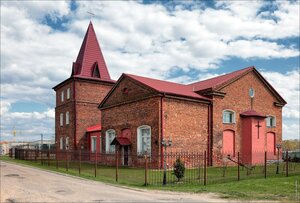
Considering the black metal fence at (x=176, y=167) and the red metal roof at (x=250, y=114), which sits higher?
the red metal roof at (x=250, y=114)

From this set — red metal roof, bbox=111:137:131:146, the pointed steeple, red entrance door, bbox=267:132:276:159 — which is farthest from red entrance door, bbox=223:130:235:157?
the pointed steeple

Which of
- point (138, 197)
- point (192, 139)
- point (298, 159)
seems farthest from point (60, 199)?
point (298, 159)

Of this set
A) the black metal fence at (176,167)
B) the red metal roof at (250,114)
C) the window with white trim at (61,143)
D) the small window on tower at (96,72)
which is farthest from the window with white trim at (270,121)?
the window with white trim at (61,143)

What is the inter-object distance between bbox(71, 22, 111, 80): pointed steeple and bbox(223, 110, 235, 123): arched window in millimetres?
16446

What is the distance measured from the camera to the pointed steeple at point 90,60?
37.7 m

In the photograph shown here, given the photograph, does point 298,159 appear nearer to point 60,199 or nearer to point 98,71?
point 98,71

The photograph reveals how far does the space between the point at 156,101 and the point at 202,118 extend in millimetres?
4107

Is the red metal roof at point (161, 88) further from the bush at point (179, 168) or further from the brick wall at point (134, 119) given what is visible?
the bush at point (179, 168)

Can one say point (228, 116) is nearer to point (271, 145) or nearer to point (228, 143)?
point (228, 143)

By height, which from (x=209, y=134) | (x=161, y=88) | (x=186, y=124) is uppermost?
(x=161, y=88)

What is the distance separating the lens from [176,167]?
51.5ft

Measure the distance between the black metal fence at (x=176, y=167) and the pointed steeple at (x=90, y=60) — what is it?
9.43 metres

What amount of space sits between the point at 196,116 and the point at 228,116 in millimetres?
3631

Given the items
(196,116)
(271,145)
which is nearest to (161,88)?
(196,116)
